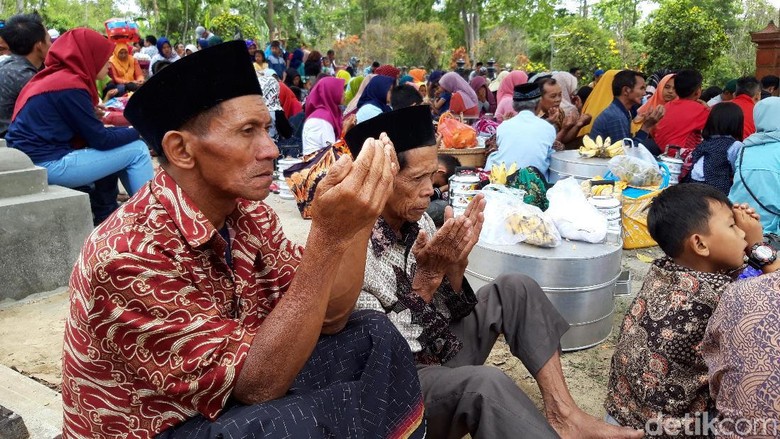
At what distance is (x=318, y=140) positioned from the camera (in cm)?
669

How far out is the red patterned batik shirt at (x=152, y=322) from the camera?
126 centimetres

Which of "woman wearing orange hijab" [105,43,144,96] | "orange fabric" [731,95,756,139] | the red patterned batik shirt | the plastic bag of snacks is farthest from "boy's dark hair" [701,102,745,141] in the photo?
"woman wearing orange hijab" [105,43,144,96]

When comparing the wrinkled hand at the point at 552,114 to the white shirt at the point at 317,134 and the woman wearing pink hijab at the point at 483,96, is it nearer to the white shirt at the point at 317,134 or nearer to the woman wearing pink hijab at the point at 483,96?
the white shirt at the point at 317,134

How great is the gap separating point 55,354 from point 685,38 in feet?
49.6

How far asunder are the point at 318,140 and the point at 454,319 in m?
Answer: 4.57

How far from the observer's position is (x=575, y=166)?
5387 mm

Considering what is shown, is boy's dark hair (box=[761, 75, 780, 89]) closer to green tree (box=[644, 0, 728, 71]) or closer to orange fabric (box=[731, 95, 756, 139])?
orange fabric (box=[731, 95, 756, 139])

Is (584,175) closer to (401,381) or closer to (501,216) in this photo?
(501,216)

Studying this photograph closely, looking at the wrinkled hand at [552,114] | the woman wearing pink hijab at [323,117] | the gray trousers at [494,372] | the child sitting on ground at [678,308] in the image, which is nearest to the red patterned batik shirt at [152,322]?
the gray trousers at [494,372]

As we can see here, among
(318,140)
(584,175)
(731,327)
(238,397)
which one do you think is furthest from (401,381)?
(318,140)

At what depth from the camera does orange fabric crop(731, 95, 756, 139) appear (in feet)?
21.3

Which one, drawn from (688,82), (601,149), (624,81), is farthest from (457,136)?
(688,82)

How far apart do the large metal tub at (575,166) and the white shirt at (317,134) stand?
8.16 ft

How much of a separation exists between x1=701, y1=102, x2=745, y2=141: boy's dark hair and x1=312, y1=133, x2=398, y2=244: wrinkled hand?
511 centimetres
